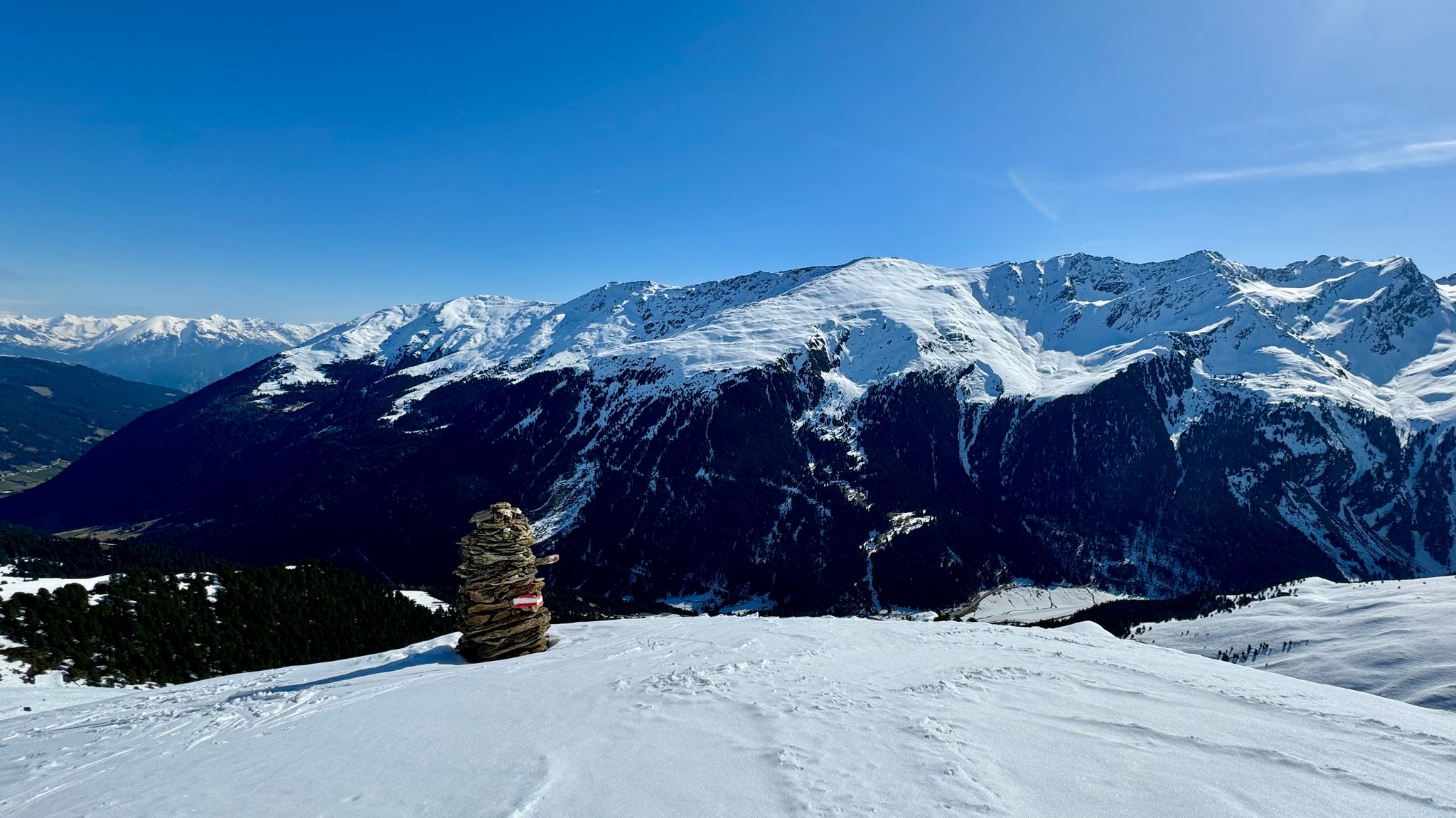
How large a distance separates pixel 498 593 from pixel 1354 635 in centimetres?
11799

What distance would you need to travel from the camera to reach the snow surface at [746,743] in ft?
27.6

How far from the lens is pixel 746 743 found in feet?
34.1

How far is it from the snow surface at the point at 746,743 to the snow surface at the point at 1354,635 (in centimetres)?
7176

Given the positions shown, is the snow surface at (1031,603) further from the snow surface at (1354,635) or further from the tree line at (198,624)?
the tree line at (198,624)

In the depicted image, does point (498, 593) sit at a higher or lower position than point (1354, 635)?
higher

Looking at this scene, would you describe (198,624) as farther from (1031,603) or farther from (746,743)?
(1031,603)

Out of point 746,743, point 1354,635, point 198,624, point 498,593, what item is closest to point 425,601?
point 198,624

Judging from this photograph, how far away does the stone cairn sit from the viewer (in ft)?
69.3

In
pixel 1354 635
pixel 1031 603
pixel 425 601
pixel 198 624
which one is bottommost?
pixel 1031 603

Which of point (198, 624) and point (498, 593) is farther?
point (198, 624)

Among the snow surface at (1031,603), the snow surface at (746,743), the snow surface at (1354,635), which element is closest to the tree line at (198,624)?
the snow surface at (746,743)

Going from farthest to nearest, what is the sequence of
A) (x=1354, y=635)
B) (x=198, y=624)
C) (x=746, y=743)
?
(x=1354, y=635), (x=198, y=624), (x=746, y=743)

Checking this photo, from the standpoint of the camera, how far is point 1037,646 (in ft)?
72.5

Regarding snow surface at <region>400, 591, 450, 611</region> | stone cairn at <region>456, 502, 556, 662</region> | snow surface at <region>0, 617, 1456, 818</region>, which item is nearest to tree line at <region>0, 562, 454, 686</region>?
snow surface at <region>400, 591, 450, 611</region>
